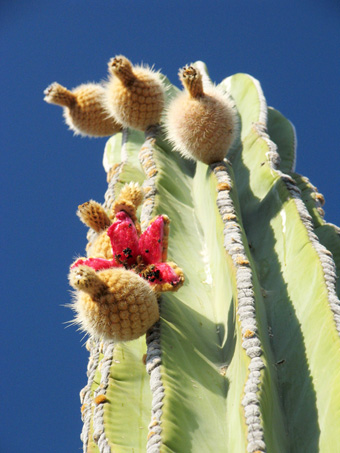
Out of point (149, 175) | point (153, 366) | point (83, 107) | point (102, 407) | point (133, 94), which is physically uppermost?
point (83, 107)

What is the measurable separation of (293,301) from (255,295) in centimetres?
22

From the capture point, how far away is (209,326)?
8.32ft

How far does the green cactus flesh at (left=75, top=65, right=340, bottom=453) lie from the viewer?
1988 millimetres

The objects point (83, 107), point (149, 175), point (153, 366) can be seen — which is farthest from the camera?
point (83, 107)

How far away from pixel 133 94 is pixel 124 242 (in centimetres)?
106

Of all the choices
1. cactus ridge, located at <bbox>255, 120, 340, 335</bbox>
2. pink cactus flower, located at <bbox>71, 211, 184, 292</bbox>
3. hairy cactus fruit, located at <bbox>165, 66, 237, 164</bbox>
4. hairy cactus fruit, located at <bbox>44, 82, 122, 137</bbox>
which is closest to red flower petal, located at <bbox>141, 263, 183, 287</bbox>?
pink cactus flower, located at <bbox>71, 211, 184, 292</bbox>

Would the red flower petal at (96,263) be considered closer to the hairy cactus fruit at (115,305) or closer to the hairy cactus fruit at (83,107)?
the hairy cactus fruit at (115,305)

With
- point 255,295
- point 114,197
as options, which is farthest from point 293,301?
point 114,197

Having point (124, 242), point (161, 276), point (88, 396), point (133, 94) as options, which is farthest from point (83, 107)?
point (88, 396)

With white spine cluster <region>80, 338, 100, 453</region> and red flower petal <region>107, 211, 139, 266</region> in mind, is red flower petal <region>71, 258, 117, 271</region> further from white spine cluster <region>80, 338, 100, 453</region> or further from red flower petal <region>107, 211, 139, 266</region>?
white spine cluster <region>80, 338, 100, 453</region>

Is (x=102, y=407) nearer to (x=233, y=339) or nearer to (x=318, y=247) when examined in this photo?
(x=233, y=339)

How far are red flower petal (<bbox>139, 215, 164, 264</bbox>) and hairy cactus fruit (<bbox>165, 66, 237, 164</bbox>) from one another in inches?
22.3

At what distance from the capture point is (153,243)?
2.48 meters

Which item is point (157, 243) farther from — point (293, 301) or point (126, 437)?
point (126, 437)
